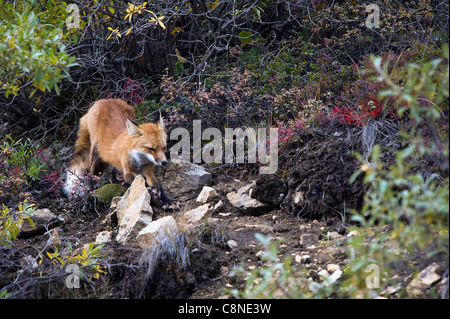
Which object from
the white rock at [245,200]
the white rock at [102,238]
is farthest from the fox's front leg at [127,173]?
the white rock at [245,200]

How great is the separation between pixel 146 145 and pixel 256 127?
1.45 metres

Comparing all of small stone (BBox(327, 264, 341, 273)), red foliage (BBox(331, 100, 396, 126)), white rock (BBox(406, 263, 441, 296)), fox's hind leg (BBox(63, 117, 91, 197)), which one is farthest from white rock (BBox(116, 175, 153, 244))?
white rock (BBox(406, 263, 441, 296))

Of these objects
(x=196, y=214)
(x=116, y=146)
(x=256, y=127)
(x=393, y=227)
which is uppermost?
(x=393, y=227)

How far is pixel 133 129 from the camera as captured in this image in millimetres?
5344

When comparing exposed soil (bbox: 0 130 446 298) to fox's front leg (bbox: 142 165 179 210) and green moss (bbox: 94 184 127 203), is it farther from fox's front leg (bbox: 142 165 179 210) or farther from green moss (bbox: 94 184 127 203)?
green moss (bbox: 94 184 127 203)

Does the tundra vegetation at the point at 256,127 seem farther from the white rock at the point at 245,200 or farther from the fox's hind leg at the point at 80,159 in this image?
the fox's hind leg at the point at 80,159

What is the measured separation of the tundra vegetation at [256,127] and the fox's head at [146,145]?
563mm

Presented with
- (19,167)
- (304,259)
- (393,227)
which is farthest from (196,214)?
(19,167)

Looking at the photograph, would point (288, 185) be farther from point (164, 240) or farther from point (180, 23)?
point (180, 23)

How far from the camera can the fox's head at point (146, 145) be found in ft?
17.4

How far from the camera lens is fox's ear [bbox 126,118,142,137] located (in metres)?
5.27

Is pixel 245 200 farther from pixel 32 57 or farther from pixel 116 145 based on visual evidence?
pixel 32 57

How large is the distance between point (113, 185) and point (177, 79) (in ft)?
6.41
